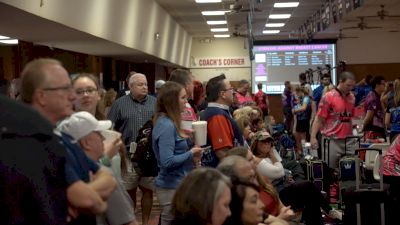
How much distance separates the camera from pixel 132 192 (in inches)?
244

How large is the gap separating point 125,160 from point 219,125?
1038 mm

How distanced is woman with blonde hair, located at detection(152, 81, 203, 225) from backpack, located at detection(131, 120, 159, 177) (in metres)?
0.61

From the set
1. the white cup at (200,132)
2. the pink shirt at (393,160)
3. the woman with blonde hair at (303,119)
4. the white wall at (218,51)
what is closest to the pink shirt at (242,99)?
the woman with blonde hair at (303,119)

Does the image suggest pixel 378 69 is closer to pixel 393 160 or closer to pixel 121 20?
pixel 121 20

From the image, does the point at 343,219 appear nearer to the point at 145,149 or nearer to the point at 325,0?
the point at 145,149

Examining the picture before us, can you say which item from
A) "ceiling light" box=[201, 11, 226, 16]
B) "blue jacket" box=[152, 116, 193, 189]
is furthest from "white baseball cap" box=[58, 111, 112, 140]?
"ceiling light" box=[201, 11, 226, 16]

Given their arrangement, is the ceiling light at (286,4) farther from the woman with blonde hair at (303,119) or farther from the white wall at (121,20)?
the white wall at (121,20)

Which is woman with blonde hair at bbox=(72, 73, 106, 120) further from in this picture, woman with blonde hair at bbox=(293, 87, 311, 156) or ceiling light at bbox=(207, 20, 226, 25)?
ceiling light at bbox=(207, 20, 226, 25)

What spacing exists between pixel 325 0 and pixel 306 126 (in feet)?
8.81

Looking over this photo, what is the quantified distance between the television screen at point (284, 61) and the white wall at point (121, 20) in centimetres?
552

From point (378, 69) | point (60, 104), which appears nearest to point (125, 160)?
point (60, 104)

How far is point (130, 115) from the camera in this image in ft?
20.1

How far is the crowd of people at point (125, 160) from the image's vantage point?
6.91ft

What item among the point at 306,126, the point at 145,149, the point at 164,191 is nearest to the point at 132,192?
the point at 145,149
